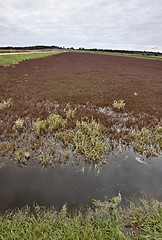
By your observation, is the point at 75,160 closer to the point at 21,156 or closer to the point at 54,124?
the point at 21,156

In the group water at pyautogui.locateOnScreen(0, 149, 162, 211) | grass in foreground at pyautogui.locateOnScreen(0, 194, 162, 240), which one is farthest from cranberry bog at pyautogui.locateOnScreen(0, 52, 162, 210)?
grass in foreground at pyautogui.locateOnScreen(0, 194, 162, 240)

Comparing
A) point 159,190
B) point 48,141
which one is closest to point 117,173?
point 159,190

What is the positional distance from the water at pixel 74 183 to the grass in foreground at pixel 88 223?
24 centimetres

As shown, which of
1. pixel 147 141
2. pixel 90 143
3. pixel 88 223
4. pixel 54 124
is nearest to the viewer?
pixel 88 223

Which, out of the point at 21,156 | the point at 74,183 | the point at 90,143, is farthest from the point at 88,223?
the point at 21,156

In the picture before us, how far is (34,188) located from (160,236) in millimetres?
2946

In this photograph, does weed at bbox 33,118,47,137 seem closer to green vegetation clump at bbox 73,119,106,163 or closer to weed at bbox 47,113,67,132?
weed at bbox 47,113,67,132

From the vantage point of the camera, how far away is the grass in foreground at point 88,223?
2455mm

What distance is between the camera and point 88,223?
2652mm

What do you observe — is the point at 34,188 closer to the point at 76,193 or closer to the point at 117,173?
the point at 76,193

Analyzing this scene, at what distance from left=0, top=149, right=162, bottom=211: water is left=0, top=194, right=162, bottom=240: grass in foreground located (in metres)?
0.24

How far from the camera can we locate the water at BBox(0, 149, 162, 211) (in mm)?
3295

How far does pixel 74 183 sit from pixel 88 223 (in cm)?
116

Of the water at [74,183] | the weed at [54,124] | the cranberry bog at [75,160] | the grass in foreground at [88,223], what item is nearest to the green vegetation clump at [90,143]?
the cranberry bog at [75,160]
